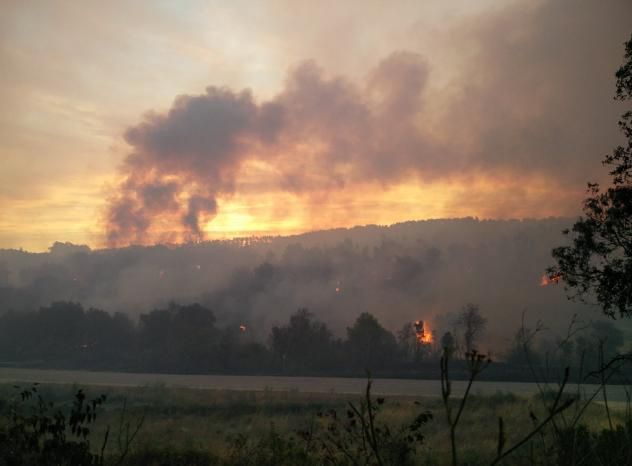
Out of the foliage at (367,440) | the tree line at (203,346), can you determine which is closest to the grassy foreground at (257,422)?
the foliage at (367,440)

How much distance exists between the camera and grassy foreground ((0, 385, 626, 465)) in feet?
58.6

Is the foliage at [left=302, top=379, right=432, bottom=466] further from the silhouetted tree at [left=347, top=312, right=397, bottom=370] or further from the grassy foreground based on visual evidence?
the silhouetted tree at [left=347, top=312, right=397, bottom=370]

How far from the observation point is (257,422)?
3419 centimetres

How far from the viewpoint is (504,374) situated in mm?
86125

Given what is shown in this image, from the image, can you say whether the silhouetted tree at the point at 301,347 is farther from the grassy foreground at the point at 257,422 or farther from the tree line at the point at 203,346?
the grassy foreground at the point at 257,422

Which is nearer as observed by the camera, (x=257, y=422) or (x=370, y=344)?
(x=257, y=422)

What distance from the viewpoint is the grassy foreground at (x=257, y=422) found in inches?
703

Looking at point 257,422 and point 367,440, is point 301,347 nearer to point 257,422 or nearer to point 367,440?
point 257,422

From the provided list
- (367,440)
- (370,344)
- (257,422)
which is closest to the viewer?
(367,440)

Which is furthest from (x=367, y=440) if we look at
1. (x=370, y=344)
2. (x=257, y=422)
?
(x=370, y=344)

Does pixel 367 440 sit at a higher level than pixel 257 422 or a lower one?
higher

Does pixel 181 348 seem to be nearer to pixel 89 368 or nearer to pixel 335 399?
pixel 89 368

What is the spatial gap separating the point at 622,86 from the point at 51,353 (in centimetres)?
14310

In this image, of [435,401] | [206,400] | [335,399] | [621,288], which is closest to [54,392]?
[206,400]
